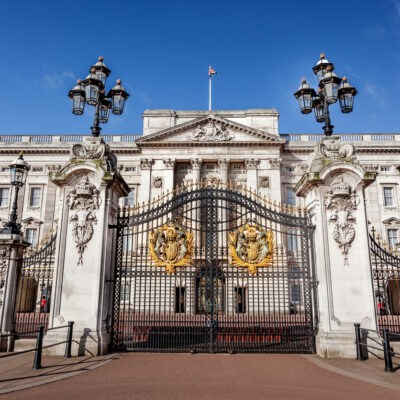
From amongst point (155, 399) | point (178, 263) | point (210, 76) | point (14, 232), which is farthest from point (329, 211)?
point (210, 76)

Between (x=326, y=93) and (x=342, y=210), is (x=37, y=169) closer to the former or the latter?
(x=326, y=93)

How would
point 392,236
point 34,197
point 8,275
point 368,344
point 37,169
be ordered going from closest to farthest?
point 368,344
point 8,275
point 392,236
point 34,197
point 37,169

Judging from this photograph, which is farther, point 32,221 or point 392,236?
point 32,221

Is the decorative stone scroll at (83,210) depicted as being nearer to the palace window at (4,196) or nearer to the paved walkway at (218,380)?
the paved walkway at (218,380)

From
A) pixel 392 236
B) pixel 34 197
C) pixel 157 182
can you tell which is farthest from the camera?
pixel 34 197

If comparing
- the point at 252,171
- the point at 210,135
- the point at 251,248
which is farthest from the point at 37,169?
the point at 251,248

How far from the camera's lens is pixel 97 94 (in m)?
11.1

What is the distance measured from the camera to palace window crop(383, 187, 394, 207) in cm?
3697

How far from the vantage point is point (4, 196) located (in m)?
38.0

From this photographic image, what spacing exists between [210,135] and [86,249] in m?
28.6

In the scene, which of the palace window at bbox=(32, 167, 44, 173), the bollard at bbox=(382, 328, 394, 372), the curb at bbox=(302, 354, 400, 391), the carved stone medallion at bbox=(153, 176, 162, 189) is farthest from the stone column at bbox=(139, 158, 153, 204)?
the bollard at bbox=(382, 328, 394, 372)

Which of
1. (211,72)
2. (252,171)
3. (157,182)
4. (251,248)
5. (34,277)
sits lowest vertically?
(34,277)

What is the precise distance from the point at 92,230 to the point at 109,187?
1344 millimetres

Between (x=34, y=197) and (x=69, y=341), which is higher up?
(x=34, y=197)
